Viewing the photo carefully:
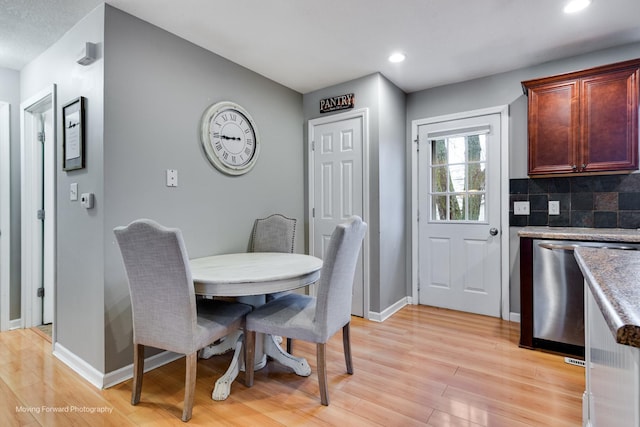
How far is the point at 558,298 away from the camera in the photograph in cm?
229

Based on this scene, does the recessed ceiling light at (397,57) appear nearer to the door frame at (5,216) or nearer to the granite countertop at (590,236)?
the granite countertop at (590,236)

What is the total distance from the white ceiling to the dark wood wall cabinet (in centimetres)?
31

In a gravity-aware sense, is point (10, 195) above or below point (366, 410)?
above

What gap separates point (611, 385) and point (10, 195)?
407 centimetres

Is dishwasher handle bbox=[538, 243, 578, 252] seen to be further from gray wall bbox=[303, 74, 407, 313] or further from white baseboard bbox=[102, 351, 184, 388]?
white baseboard bbox=[102, 351, 184, 388]

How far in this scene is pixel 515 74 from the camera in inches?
118

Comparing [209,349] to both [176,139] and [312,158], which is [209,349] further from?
[312,158]

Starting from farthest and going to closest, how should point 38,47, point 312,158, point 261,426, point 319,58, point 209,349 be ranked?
point 312,158
point 319,58
point 38,47
point 209,349
point 261,426

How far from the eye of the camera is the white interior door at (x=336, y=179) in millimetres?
3205

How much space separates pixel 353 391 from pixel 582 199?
248 cm

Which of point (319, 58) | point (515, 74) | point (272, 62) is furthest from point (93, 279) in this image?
point (515, 74)

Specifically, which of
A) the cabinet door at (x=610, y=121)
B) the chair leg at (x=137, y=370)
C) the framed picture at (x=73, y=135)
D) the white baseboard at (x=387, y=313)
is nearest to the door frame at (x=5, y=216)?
the framed picture at (x=73, y=135)

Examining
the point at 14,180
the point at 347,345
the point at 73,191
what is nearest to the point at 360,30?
the point at 347,345

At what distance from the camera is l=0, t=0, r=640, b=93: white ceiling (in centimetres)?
204
